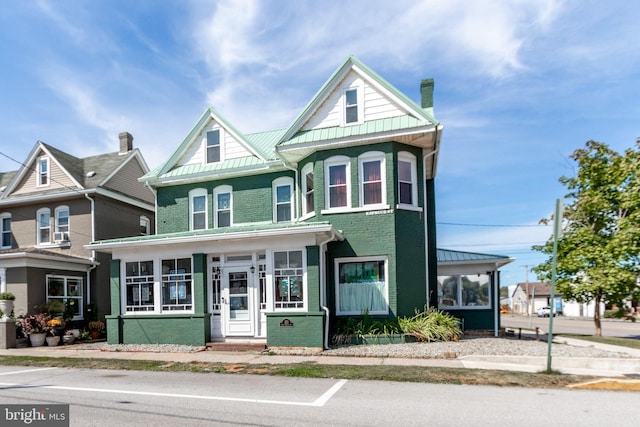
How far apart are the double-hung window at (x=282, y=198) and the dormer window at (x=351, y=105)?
341 centimetres

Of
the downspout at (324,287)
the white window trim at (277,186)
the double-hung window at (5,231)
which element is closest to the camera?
the downspout at (324,287)

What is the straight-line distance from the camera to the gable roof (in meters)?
20.5

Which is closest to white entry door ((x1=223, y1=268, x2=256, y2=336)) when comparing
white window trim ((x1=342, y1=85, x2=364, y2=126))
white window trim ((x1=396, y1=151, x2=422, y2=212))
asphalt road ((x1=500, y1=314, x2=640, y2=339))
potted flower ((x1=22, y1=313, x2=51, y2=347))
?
white window trim ((x1=396, y1=151, x2=422, y2=212))

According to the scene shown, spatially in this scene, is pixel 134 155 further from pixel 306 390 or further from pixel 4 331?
pixel 306 390

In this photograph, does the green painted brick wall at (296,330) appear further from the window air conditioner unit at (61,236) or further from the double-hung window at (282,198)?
the window air conditioner unit at (61,236)

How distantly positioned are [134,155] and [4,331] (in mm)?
11071

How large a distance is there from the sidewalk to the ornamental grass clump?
2072 millimetres

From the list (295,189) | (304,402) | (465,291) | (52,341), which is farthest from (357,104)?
(52,341)

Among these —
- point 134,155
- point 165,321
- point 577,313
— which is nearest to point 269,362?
point 165,321

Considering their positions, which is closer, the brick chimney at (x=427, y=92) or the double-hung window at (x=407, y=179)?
the double-hung window at (x=407, y=179)

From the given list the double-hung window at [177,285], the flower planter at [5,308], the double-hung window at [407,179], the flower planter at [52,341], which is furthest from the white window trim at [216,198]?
the flower planter at [5,308]

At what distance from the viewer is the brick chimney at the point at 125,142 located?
24422 millimetres

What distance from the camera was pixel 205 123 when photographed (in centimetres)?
1819

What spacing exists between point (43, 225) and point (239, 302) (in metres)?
12.8
